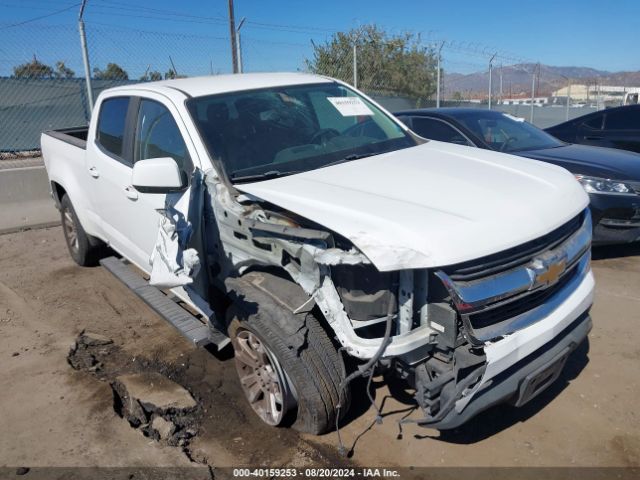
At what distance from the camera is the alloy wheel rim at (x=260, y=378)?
2.88 metres

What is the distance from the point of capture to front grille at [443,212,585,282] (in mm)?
2324

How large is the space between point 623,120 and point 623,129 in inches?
6.8

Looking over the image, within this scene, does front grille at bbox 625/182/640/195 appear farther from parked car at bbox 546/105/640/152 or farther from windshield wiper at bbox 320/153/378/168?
windshield wiper at bbox 320/153/378/168

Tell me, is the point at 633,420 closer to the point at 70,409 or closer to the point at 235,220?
the point at 235,220

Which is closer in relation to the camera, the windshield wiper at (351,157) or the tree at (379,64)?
the windshield wiper at (351,157)

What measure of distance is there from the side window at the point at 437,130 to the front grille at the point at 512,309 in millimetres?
3516

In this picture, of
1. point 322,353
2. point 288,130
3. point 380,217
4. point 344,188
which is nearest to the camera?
point 380,217

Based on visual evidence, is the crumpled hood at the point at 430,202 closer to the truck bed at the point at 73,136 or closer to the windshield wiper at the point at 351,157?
the windshield wiper at the point at 351,157

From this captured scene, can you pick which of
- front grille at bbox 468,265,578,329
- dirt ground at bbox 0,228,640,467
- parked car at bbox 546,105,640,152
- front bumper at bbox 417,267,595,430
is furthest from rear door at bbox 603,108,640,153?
front grille at bbox 468,265,578,329

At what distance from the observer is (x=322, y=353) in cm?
266

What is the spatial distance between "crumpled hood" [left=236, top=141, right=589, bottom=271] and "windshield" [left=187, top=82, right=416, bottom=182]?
19cm

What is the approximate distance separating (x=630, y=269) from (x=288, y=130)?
384 centimetres

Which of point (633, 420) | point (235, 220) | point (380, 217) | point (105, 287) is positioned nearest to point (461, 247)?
point (380, 217)

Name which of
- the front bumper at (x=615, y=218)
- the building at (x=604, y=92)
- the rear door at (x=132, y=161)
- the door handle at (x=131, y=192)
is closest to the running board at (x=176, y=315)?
the rear door at (x=132, y=161)
